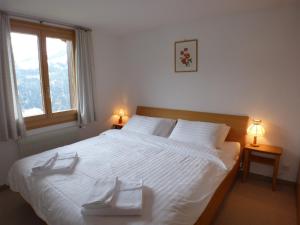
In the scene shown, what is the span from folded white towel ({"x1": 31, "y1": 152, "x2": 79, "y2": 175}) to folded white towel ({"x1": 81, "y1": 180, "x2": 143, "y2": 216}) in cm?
70

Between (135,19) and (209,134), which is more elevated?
(135,19)

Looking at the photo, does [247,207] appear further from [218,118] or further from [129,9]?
[129,9]

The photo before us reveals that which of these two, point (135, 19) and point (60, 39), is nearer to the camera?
point (135, 19)

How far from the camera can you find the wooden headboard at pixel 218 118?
289cm

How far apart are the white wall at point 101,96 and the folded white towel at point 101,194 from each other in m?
1.79

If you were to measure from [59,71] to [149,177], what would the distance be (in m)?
2.43

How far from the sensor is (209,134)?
274 centimetres

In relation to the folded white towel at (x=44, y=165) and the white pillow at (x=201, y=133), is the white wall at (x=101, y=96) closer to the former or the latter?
the folded white towel at (x=44, y=165)

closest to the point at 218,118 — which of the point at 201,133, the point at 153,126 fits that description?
the point at 201,133

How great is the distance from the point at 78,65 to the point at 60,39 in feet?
1.56

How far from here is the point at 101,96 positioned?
3932 millimetres

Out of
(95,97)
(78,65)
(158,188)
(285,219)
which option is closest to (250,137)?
(285,219)

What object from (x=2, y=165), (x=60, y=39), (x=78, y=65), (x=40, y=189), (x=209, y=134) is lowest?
(x=2, y=165)

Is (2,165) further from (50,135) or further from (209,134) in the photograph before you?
(209,134)
